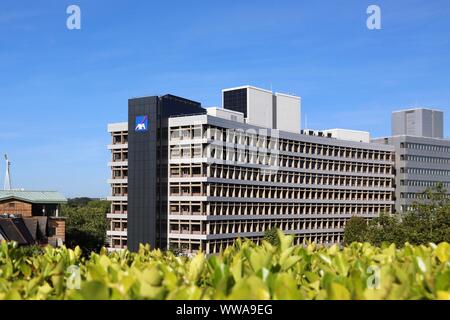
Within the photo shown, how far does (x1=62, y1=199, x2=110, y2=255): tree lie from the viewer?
9588 cm

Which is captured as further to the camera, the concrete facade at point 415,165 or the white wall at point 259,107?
the concrete facade at point 415,165

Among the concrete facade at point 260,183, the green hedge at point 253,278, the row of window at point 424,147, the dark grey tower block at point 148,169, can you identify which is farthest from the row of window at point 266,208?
the green hedge at point 253,278

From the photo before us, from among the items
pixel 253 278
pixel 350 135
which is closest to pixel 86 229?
pixel 350 135

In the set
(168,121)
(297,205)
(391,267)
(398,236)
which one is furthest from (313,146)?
(391,267)

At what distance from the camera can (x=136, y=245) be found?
85.6 m

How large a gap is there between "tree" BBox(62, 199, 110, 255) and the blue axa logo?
65.5 ft

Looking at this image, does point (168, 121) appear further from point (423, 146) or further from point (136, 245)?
point (423, 146)

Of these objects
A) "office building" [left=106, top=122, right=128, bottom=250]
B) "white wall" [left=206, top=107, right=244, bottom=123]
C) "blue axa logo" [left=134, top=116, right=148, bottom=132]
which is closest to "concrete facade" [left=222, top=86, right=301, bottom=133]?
"white wall" [left=206, top=107, right=244, bottom=123]

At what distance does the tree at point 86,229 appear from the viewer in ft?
315

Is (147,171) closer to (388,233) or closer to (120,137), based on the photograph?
(120,137)

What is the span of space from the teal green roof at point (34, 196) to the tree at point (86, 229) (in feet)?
29.3

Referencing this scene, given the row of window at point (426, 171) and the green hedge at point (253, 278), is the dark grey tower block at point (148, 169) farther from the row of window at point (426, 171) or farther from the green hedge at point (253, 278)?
the green hedge at point (253, 278)

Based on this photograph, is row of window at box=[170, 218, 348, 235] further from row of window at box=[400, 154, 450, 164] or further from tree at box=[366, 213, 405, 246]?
tree at box=[366, 213, 405, 246]
